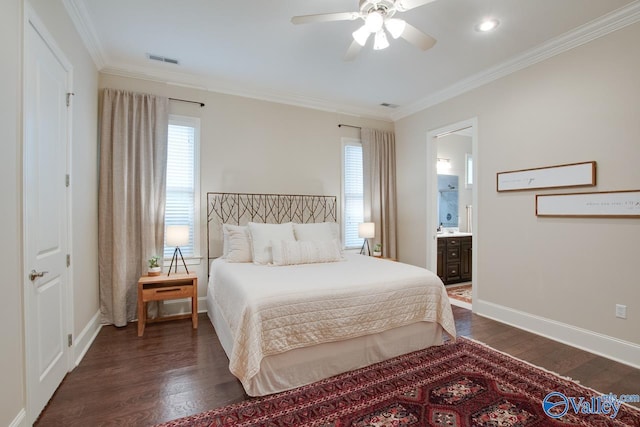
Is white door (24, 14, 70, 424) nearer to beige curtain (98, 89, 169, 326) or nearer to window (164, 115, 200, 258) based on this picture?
beige curtain (98, 89, 169, 326)

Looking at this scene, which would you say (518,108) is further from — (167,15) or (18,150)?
(18,150)

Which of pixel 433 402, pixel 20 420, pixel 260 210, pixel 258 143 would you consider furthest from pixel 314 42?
pixel 20 420

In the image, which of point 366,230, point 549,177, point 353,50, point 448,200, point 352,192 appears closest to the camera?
point 353,50

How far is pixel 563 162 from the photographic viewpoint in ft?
9.85

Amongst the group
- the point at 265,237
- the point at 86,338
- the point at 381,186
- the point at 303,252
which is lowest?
the point at 86,338

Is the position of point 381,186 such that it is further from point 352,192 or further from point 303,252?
point 303,252

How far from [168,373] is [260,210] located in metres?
2.34

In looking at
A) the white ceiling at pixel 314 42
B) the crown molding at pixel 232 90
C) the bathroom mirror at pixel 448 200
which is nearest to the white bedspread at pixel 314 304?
the white ceiling at pixel 314 42

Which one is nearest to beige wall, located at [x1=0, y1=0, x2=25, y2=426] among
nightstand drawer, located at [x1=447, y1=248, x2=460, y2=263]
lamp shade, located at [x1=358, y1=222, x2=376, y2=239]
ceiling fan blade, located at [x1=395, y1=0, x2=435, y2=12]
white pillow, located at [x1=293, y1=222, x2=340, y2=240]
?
ceiling fan blade, located at [x1=395, y1=0, x2=435, y2=12]

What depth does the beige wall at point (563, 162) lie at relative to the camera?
2.60 m

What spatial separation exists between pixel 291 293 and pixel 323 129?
10.5ft

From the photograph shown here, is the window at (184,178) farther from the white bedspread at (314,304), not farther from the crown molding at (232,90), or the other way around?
the white bedspread at (314,304)

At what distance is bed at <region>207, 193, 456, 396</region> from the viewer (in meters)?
2.04

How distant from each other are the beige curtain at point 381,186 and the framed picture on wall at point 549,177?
1.80 m
